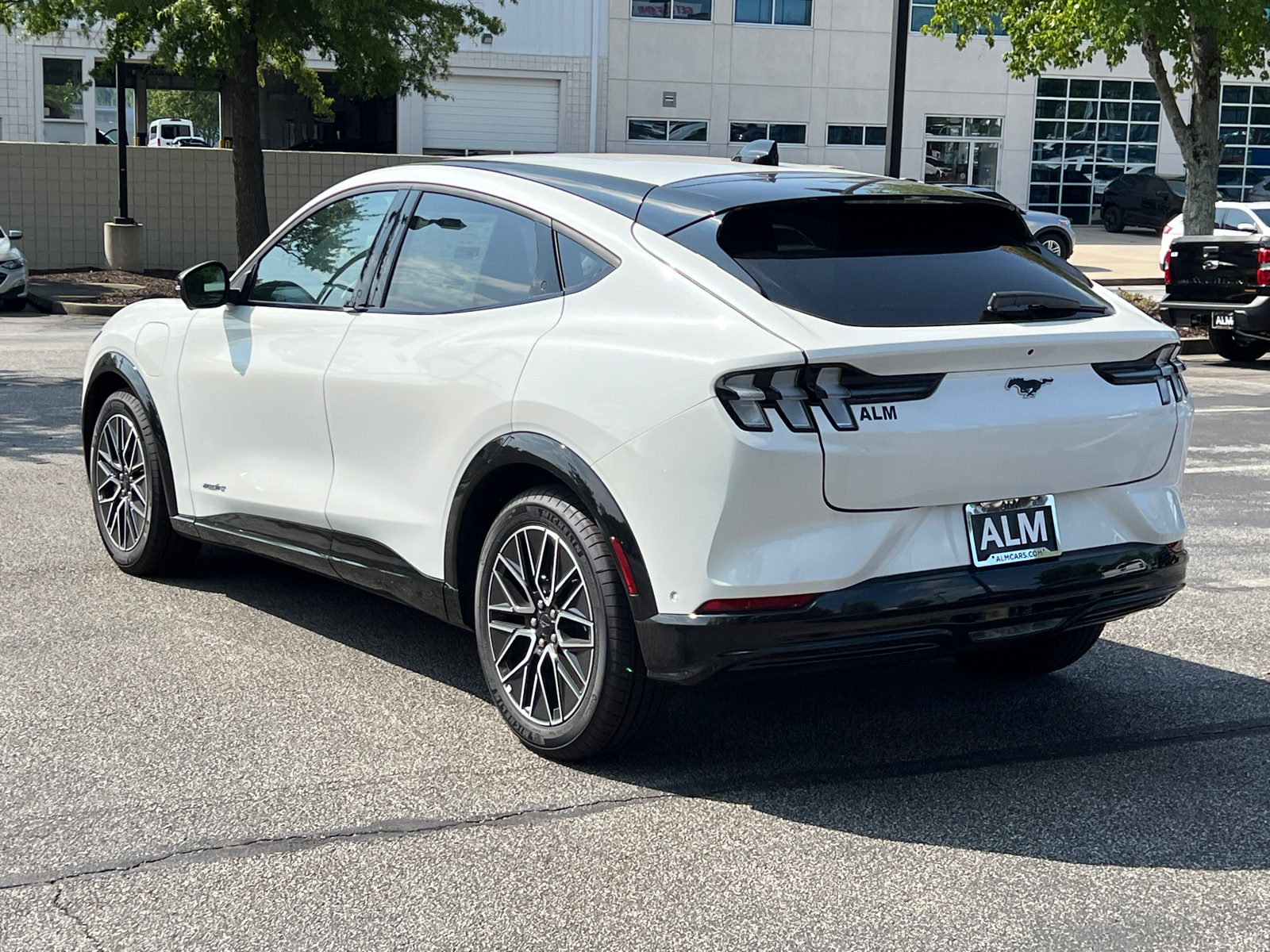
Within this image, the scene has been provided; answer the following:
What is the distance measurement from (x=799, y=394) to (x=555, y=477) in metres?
0.83

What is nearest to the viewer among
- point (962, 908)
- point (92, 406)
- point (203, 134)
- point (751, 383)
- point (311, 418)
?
point (962, 908)

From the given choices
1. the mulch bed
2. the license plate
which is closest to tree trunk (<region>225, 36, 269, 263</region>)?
the mulch bed

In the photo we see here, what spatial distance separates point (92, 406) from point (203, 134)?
86950mm

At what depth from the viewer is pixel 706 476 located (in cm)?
386

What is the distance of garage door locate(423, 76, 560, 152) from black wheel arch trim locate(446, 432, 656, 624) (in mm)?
35541

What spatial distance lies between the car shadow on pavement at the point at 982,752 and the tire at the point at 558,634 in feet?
0.53

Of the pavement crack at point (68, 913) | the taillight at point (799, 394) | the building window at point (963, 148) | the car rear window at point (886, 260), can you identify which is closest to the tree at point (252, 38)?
the car rear window at point (886, 260)

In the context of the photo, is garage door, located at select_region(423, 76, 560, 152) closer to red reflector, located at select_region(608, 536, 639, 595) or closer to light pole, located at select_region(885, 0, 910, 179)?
light pole, located at select_region(885, 0, 910, 179)

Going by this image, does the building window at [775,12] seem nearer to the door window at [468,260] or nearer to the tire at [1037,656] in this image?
the door window at [468,260]

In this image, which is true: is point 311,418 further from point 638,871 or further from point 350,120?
point 350,120

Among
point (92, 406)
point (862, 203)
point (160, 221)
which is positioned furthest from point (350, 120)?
point (862, 203)

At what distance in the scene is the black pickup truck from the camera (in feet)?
52.7

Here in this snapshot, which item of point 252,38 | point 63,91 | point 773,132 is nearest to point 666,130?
point 773,132

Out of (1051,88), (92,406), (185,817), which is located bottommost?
(185,817)
